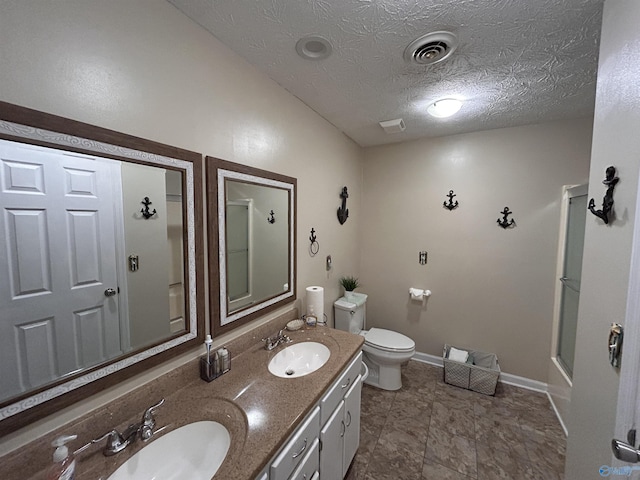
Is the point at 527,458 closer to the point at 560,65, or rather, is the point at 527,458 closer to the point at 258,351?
the point at 258,351

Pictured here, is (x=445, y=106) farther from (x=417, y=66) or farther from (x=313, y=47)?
(x=313, y=47)

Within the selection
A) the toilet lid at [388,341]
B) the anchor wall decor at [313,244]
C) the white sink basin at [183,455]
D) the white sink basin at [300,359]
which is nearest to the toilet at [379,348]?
the toilet lid at [388,341]

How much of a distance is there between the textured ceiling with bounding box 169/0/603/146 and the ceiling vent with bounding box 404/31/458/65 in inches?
1.3

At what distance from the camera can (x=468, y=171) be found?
243cm

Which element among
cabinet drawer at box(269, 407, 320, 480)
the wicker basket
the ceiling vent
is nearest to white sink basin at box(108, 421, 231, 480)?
cabinet drawer at box(269, 407, 320, 480)

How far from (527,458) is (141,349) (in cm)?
240

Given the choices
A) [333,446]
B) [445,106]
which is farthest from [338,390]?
[445,106]

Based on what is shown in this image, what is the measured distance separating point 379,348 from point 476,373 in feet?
3.02

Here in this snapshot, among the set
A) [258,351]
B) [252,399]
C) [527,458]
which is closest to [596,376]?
[527,458]

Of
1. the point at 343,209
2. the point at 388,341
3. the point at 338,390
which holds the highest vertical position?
the point at 343,209

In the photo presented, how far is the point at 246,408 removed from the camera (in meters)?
0.97

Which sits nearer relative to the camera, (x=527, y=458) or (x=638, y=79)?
(x=638, y=79)

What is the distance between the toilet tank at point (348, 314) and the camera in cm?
237

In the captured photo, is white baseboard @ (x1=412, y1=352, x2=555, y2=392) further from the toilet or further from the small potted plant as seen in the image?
the small potted plant
